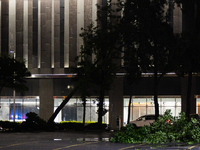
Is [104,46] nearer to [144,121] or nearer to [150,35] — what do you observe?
[150,35]

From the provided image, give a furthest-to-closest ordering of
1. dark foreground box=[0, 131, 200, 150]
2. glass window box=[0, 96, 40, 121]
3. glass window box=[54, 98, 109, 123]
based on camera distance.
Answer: glass window box=[0, 96, 40, 121] < glass window box=[54, 98, 109, 123] < dark foreground box=[0, 131, 200, 150]

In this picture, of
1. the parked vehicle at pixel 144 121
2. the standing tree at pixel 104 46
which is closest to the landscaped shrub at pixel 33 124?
the standing tree at pixel 104 46

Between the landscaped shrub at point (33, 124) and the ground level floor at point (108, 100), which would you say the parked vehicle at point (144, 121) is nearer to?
the landscaped shrub at point (33, 124)

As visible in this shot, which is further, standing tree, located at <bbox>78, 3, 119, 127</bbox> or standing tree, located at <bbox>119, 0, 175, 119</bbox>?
standing tree, located at <bbox>78, 3, 119, 127</bbox>

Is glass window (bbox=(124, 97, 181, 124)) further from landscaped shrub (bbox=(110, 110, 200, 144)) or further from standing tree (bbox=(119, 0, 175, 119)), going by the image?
landscaped shrub (bbox=(110, 110, 200, 144))

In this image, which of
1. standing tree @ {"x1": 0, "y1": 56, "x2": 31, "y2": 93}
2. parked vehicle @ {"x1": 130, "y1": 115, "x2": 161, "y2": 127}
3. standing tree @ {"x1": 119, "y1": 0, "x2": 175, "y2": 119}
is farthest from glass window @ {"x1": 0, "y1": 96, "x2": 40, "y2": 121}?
standing tree @ {"x1": 119, "y1": 0, "x2": 175, "y2": 119}

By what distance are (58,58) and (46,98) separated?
5388mm

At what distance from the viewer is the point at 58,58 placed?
45625 mm

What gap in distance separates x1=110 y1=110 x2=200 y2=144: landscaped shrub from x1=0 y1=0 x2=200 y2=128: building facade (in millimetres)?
26794

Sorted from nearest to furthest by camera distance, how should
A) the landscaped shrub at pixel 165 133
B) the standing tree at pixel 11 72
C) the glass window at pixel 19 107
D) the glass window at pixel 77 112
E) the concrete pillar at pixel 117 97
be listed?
the landscaped shrub at pixel 165 133
the standing tree at pixel 11 72
the concrete pillar at pixel 117 97
the glass window at pixel 77 112
the glass window at pixel 19 107

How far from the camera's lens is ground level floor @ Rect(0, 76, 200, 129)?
45.4 metres

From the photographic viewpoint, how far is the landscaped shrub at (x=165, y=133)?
1727cm

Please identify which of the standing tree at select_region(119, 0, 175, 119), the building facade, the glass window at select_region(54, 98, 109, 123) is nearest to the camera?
the standing tree at select_region(119, 0, 175, 119)

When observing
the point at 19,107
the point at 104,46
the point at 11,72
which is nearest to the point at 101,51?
the point at 104,46
